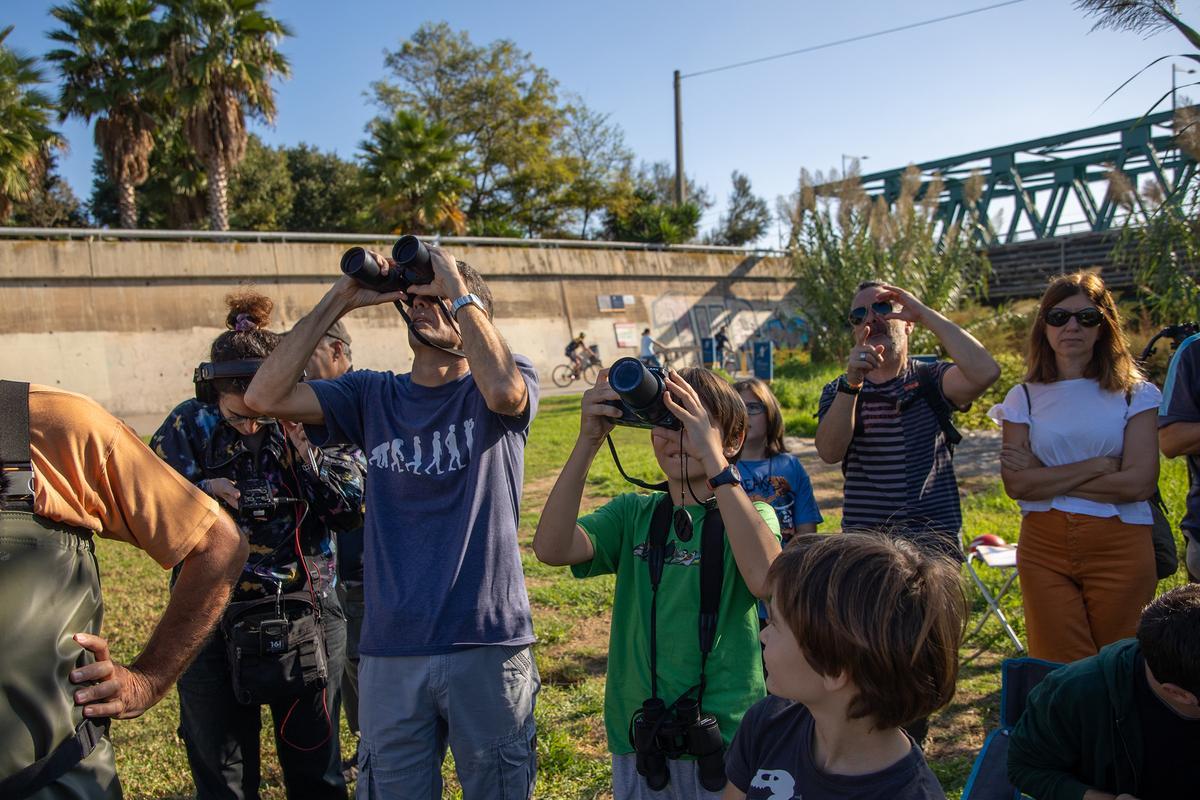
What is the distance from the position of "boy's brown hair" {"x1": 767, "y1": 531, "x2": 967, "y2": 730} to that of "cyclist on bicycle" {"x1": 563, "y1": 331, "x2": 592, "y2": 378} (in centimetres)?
1897

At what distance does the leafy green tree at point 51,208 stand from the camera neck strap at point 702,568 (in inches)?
1070

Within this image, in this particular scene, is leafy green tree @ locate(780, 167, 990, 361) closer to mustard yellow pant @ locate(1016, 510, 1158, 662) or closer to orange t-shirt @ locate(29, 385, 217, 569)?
mustard yellow pant @ locate(1016, 510, 1158, 662)

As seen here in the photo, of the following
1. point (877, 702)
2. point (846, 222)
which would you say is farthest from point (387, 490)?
point (846, 222)

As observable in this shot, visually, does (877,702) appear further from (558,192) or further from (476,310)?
(558,192)

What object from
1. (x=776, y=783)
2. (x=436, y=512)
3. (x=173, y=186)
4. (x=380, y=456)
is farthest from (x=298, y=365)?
(x=173, y=186)

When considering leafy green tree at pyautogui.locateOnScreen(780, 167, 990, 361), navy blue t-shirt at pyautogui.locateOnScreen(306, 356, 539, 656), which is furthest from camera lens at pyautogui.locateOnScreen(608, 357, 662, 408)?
leafy green tree at pyautogui.locateOnScreen(780, 167, 990, 361)

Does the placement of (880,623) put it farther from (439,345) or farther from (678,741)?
(439,345)

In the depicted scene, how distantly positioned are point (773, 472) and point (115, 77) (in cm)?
2236

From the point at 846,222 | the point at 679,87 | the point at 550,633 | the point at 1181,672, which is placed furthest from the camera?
the point at 679,87

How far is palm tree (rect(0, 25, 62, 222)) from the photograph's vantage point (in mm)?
16800

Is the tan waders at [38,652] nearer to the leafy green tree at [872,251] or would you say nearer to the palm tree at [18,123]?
the leafy green tree at [872,251]

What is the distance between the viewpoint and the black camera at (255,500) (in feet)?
8.67

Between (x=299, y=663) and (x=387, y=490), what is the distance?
69 cm

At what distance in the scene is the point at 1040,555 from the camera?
306 centimetres
